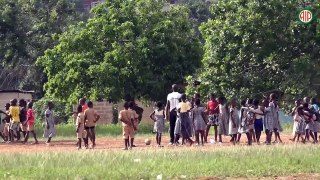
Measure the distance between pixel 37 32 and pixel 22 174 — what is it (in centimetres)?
3317

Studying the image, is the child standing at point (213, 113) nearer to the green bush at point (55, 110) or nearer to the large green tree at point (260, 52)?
the large green tree at point (260, 52)

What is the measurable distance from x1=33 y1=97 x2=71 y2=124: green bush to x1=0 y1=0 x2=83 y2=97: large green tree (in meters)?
3.07

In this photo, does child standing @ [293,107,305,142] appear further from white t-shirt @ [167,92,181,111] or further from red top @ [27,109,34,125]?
red top @ [27,109,34,125]

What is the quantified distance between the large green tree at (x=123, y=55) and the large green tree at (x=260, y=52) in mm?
4602

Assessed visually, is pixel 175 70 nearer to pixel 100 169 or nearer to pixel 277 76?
pixel 277 76

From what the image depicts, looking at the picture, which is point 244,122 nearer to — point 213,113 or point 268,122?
point 268,122

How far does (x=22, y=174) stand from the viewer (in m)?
14.2

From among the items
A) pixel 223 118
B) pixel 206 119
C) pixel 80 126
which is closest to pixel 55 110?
pixel 223 118

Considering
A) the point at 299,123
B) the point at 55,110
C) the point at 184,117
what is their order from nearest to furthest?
the point at 184,117 < the point at 299,123 < the point at 55,110

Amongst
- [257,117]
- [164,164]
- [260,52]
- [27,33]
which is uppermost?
[27,33]

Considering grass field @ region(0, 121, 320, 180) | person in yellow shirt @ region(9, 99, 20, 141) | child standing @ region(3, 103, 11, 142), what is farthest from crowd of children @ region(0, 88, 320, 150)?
grass field @ region(0, 121, 320, 180)

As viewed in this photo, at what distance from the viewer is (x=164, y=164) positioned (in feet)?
51.3

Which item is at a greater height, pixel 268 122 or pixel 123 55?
pixel 123 55

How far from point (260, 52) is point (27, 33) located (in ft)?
55.6
